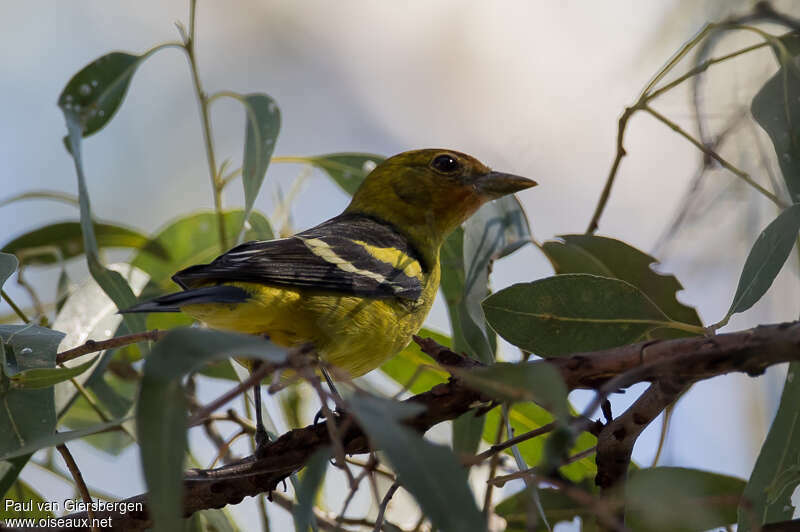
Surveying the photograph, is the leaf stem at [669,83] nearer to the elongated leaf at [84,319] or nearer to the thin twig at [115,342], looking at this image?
the thin twig at [115,342]

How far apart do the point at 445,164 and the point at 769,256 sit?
72.1 inches

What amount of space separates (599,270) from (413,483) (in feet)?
4.77

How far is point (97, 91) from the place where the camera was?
292 centimetres

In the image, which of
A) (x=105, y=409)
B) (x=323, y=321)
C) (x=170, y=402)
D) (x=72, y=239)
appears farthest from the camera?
(x=72, y=239)

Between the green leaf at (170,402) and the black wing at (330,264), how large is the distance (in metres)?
1.08

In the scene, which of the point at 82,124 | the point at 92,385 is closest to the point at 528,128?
the point at 82,124

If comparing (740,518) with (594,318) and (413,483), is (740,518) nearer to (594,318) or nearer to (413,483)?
(594,318)

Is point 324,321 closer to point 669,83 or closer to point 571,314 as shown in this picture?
point 571,314

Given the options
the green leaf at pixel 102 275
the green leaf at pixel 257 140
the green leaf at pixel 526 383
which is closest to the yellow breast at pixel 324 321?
the green leaf at pixel 102 275

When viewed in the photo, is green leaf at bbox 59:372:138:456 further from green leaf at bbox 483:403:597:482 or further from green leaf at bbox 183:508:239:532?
green leaf at bbox 483:403:597:482

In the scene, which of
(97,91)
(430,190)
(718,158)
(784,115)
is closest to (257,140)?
(97,91)

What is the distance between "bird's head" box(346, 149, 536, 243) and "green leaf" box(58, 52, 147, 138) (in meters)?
1.00

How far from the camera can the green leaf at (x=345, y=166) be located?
134 inches

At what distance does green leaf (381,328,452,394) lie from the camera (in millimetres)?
2998
